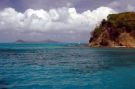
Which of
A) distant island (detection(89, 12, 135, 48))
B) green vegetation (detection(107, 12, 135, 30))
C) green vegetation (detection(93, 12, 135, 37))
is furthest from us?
green vegetation (detection(93, 12, 135, 37))

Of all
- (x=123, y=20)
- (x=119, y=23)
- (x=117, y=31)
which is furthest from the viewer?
(x=123, y=20)

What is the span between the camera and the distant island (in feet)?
589

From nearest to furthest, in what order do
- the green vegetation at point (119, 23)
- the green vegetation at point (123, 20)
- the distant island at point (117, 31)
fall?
the distant island at point (117, 31) < the green vegetation at point (123, 20) < the green vegetation at point (119, 23)

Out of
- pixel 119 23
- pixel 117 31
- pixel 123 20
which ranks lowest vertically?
pixel 117 31

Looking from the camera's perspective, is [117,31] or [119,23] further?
[119,23]

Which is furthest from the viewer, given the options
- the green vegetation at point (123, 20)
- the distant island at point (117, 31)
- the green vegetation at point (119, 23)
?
the green vegetation at point (119, 23)

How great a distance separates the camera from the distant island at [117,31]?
180 meters

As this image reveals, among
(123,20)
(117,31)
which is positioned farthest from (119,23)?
(117,31)

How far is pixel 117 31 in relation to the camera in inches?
7298

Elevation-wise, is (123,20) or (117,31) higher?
(123,20)

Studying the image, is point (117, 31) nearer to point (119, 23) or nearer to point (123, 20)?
point (119, 23)

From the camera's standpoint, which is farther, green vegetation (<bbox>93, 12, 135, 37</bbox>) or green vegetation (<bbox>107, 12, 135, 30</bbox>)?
green vegetation (<bbox>93, 12, 135, 37</bbox>)

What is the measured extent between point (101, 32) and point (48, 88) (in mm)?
160464

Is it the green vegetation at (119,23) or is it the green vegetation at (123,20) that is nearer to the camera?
the green vegetation at (123,20)
